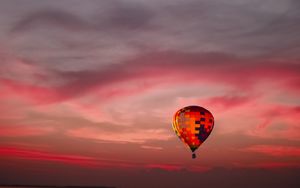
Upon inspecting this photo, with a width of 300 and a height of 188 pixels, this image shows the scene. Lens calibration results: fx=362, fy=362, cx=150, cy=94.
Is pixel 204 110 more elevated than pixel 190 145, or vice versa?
pixel 204 110

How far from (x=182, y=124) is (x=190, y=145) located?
10.6 feet

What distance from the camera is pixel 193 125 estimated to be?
168ft

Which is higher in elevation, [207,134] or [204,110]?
[204,110]

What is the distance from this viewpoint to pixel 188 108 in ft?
172

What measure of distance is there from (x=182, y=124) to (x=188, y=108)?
8.20ft

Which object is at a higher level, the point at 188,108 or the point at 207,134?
the point at 188,108

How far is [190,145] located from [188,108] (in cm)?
531

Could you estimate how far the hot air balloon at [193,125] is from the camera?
51469mm

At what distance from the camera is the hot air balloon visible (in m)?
51.5

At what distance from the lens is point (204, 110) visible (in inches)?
2072

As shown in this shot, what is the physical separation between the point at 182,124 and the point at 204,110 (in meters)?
3.91

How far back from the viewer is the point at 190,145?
51.9 metres

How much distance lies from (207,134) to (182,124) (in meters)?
4.03

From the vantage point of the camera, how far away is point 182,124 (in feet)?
170
